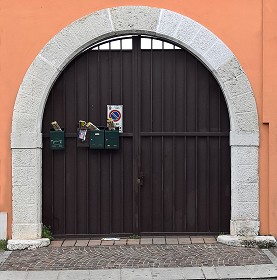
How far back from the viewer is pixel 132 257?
692cm

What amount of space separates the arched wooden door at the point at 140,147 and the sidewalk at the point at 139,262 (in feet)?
1.62

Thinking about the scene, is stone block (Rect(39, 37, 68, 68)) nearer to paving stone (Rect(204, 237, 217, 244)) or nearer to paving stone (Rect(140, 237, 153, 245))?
paving stone (Rect(140, 237, 153, 245))

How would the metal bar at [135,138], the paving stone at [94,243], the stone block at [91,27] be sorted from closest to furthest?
the stone block at [91,27] < the paving stone at [94,243] < the metal bar at [135,138]

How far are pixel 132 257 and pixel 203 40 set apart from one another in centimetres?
331

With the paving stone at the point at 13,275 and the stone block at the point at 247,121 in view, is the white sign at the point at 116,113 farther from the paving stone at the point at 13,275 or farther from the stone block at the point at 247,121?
→ the paving stone at the point at 13,275

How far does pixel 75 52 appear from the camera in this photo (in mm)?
Result: 7574

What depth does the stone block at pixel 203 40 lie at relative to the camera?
295 inches

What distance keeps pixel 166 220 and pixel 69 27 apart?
3.29 metres

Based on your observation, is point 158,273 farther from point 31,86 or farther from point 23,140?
point 31,86

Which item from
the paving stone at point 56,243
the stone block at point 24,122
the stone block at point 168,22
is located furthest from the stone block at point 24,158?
the stone block at point 168,22

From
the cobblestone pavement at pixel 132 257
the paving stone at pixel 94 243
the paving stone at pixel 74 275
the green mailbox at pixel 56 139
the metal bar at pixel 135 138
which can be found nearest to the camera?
the paving stone at pixel 74 275

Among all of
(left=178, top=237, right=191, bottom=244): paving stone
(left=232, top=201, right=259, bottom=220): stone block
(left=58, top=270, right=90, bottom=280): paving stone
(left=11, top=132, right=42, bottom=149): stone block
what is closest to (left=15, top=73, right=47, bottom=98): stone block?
(left=11, top=132, right=42, bottom=149): stone block

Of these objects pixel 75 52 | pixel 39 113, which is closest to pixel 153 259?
pixel 39 113

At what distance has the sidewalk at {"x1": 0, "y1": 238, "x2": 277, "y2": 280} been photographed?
6.26 meters
